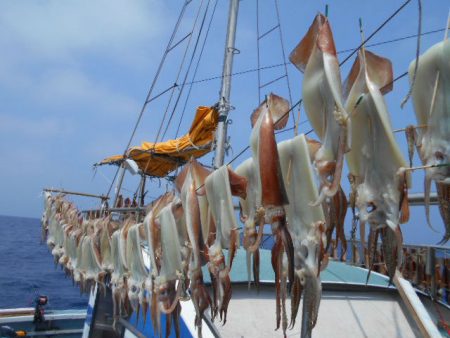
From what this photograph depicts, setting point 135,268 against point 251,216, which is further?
point 135,268

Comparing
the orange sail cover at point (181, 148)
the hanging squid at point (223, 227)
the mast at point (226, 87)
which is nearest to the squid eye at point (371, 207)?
the hanging squid at point (223, 227)

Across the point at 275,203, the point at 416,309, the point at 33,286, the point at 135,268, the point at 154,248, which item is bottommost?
the point at 33,286

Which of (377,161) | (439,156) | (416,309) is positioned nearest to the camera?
(439,156)

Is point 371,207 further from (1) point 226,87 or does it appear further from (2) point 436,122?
(1) point 226,87

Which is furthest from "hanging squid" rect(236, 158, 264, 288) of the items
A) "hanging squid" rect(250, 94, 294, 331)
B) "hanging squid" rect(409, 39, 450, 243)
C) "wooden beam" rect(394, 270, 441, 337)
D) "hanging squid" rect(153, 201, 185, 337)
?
"wooden beam" rect(394, 270, 441, 337)

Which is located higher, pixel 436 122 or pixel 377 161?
pixel 436 122

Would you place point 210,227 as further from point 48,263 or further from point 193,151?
point 48,263

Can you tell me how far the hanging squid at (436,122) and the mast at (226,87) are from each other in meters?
Result: 3.97

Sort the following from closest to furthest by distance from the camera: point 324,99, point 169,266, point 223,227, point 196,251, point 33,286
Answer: point 324,99
point 223,227
point 196,251
point 169,266
point 33,286

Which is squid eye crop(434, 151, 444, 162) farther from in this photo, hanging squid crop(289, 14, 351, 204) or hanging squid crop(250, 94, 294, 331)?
hanging squid crop(250, 94, 294, 331)

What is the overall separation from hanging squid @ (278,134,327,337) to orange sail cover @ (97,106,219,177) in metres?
4.34

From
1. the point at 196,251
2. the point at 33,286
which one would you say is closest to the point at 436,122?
the point at 196,251

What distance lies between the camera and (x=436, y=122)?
1.76 m

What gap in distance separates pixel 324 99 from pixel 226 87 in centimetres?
439
